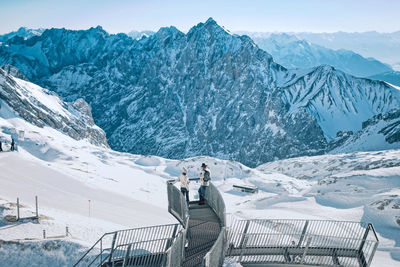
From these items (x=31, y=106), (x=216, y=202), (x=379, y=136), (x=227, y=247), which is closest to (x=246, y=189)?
(x=216, y=202)

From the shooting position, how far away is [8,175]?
37.9 m

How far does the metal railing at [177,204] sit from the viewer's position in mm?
18344

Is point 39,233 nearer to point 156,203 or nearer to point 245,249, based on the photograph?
point 245,249

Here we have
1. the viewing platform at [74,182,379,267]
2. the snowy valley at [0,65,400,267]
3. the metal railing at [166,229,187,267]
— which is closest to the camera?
the metal railing at [166,229,187,267]

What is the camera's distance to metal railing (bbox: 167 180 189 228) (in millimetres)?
18344

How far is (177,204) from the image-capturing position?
2008cm

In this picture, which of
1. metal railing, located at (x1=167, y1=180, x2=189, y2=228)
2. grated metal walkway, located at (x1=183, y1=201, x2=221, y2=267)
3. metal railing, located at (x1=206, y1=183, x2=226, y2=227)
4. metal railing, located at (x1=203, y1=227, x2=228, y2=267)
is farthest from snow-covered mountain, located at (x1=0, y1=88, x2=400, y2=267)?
metal railing, located at (x1=203, y1=227, x2=228, y2=267)

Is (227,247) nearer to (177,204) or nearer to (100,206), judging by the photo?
(177,204)

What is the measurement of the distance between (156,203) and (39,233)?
2220 cm

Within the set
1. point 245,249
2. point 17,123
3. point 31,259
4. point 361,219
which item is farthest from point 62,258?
point 17,123

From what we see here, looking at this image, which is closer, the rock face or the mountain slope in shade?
the rock face

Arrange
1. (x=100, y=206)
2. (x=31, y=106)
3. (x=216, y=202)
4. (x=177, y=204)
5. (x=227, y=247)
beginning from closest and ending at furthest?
(x=227, y=247)
(x=216, y=202)
(x=177, y=204)
(x=100, y=206)
(x=31, y=106)

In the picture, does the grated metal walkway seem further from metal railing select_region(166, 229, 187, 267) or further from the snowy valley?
the snowy valley

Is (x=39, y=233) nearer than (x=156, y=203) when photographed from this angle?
Yes
